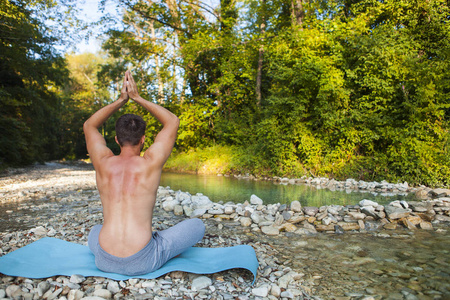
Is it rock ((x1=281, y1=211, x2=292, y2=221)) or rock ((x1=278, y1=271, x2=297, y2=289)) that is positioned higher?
rock ((x1=281, y1=211, x2=292, y2=221))

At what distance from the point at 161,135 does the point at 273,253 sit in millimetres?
2176

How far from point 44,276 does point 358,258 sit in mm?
3396

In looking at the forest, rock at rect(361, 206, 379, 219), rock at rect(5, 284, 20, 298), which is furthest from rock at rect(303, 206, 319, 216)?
the forest

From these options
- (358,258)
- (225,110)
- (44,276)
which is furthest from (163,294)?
(225,110)

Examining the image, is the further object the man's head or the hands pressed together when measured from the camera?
the hands pressed together

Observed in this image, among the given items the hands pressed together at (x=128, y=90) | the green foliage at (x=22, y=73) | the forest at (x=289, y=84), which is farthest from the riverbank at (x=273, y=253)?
the green foliage at (x=22, y=73)

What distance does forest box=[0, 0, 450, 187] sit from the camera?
959 cm

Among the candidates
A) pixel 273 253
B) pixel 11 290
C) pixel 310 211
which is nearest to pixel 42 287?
pixel 11 290

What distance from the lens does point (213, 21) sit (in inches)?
752

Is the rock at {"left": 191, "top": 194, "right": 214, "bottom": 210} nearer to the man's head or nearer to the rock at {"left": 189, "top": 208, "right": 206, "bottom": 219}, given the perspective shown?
the rock at {"left": 189, "top": 208, "right": 206, "bottom": 219}

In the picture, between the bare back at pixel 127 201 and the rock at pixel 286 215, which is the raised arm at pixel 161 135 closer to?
the bare back at pixel 127 201

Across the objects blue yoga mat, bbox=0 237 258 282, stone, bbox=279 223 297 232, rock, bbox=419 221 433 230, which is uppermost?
blue yoga mat, bbox=0 237 258 282

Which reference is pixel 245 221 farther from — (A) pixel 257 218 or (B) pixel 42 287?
(B) pixel 42 287

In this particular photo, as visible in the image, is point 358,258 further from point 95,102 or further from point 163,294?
point 95,102
